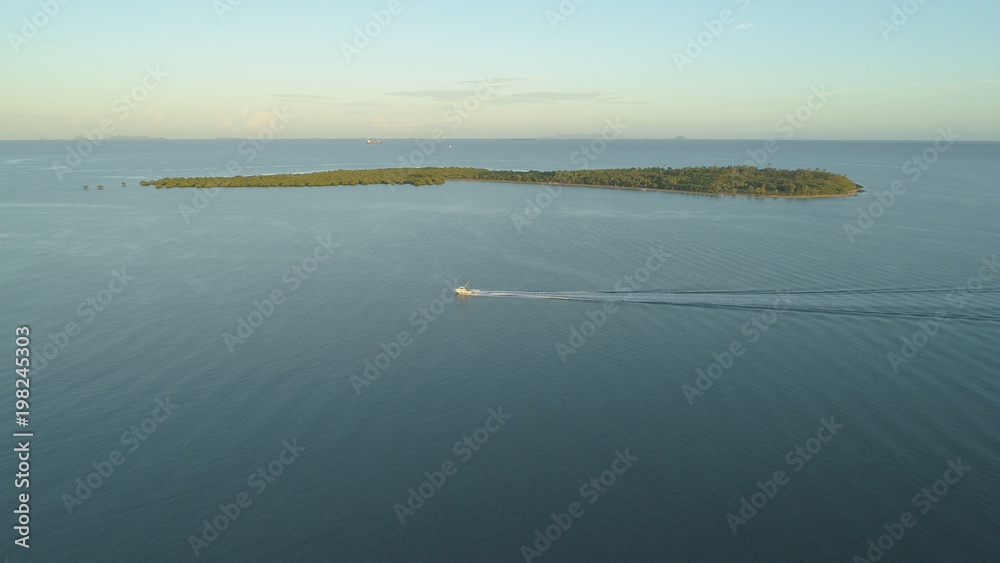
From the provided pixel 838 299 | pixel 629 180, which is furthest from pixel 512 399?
pixel 629 180

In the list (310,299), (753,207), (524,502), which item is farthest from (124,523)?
(753,207)

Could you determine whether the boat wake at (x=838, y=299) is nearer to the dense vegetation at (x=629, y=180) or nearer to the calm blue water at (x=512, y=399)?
the calm blue water at (x=512, y=399)

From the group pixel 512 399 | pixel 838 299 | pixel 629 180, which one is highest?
pixel 629 180

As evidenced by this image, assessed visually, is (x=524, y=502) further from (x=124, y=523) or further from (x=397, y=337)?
(x=397, y=337)

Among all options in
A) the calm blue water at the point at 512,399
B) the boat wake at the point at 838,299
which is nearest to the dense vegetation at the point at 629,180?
the calm blue water at the point at 512,399

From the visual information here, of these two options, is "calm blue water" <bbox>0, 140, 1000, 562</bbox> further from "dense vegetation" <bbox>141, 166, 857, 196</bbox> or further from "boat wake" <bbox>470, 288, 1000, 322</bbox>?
"dense vegetation" <bbox>141, 166, 857, 196</bbox>

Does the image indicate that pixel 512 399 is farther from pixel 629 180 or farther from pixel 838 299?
pixel 629 180

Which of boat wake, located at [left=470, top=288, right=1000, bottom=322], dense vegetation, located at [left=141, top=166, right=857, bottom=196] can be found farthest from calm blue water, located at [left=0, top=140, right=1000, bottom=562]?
dense vegetation, located at [left=141, top=166, right=857, bottom=196]
